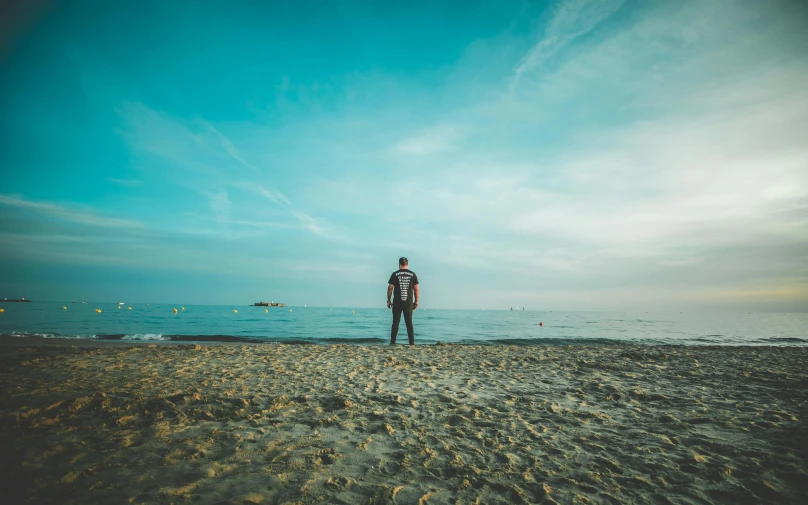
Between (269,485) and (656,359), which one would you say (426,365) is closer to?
(269,485)

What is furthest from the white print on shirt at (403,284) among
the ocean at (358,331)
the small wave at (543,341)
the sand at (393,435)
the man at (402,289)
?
the small wave at (543,341)

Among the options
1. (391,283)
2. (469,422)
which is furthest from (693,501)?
(391,283)

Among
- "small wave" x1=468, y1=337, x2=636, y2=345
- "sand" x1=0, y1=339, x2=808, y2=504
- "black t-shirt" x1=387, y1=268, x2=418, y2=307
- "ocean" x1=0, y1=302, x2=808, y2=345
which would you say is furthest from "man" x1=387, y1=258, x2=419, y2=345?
"small wave" x1=468, y1=337, x2=636, y2=345

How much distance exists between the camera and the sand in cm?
286

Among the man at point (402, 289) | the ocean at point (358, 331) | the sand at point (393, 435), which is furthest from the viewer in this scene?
the ocean at point (358, 331)

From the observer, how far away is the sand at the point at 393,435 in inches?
112

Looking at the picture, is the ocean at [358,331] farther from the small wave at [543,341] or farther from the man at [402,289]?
the man at [402,289]

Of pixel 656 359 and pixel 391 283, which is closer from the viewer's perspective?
pixel 656 359

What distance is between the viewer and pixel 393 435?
13.2 ft

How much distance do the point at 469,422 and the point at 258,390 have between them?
11.7 ft

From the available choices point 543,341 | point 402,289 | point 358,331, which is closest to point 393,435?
point 402,289

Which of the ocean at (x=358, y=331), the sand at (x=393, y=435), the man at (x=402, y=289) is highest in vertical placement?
the man at (x=402, y=289)

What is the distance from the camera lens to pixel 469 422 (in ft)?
14.7

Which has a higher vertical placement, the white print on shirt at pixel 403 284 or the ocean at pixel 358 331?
the white print on shirt at pixel 403 284
